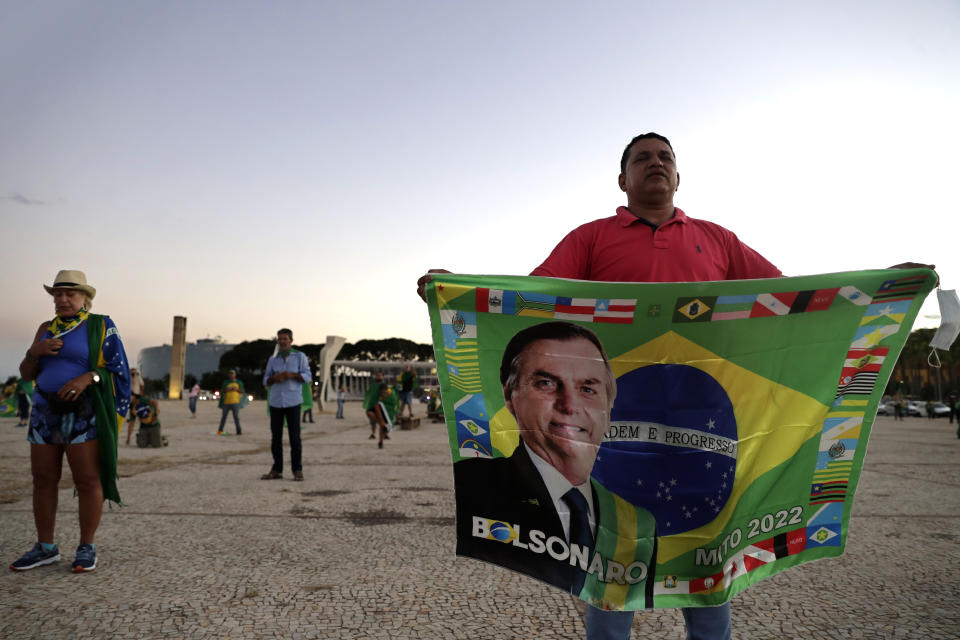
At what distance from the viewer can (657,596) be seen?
1911mm

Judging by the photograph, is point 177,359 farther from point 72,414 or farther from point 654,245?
point 654,245

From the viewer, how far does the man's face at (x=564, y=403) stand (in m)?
1.99

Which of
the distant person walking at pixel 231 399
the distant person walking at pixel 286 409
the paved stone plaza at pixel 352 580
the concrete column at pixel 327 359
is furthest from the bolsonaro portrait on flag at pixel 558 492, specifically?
the concrete column at pixel 327 359

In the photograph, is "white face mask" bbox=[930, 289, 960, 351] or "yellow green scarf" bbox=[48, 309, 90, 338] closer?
"white face mask" bbox=[930, 289, 960, 351]

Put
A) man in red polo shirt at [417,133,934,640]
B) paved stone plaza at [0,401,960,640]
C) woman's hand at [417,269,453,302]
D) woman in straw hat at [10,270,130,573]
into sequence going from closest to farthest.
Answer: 1. man in red polo shirt at [417,133,934,640]
2. woman's hand at [417,269,453,302]
3. paved stone plaza at [0,401,960,640]
4. woman in straw hat at [10,270,130,573]

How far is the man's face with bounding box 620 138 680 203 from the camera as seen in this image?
7.04 ft

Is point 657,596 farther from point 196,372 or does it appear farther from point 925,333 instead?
point 196,372

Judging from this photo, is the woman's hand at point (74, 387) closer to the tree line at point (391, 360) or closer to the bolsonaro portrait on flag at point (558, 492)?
the bolsonaro portrait on flag at point (558, 492)

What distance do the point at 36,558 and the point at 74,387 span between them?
1.04m

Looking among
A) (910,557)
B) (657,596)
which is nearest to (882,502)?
(910,557)

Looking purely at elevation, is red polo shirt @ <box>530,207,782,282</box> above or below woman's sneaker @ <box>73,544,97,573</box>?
above

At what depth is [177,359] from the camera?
73.4m

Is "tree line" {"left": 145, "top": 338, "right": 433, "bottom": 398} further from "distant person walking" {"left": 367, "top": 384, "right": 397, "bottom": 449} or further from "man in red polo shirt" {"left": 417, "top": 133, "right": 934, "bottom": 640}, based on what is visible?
"man in red polo shirt" {"left": 417, "top": 133, "right": 934, "bottom": 640}

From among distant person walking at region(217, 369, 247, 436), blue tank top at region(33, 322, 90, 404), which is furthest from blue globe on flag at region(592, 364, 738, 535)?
distant person walking at region(217, 369, 247, 436)
